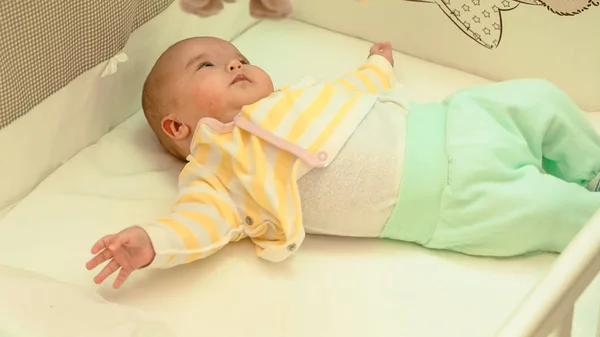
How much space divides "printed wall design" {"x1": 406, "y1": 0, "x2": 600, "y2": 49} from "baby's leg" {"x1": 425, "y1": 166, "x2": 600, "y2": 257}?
1.03 ft

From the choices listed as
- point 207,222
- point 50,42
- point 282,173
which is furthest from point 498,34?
point 50,42

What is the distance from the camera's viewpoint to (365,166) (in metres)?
0.93

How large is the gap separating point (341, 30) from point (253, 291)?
0.63 meters

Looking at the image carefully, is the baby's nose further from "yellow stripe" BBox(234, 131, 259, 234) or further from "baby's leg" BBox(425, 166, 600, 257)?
"baby's leg" BBox(425, 166, 600, 257)

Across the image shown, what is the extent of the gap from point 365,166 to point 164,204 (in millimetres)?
293

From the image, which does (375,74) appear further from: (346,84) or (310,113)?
(310,113)

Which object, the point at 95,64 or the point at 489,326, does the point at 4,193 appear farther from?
the point at 489,326

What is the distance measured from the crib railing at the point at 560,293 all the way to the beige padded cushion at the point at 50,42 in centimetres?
66

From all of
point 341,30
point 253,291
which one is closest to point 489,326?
point 253,291

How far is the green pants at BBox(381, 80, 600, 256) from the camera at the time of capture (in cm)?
85

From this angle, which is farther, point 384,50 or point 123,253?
point 384,50

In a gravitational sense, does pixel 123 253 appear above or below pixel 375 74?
below

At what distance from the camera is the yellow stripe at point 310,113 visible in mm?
926

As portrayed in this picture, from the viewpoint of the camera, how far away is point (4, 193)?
924 millimetres
